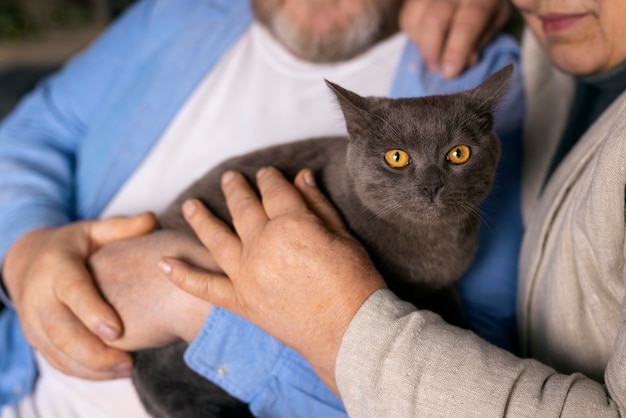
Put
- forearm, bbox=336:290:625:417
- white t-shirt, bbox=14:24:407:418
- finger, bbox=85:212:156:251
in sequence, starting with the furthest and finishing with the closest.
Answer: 1. white t-shirt, bbox=14:24:407:418
2. finger, bbox=85:212:156:251
3. forearm, bbox=336:290:625:417

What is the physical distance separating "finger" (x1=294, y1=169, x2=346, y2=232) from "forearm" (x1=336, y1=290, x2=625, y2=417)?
218 millimetres

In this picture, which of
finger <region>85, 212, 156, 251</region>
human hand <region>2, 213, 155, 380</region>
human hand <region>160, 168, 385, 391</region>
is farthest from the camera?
finger <region>85, 212, 156, 251</region>

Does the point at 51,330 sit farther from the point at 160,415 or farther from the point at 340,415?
the point at 340,415

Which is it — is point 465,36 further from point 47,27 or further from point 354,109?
point 47,27

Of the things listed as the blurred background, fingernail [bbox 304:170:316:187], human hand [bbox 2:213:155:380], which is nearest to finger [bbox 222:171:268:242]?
fingernail [bbox 304:170:316:187]

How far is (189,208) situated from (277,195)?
21 centimetres

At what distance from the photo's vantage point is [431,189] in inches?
38.7

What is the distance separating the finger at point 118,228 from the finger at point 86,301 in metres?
0.11

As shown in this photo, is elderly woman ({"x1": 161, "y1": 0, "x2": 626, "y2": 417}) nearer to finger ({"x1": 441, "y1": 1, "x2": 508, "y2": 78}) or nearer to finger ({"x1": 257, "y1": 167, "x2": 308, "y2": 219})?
finger ({"x1": 257, "y1": 167, "x2": 308, "y2": 219})

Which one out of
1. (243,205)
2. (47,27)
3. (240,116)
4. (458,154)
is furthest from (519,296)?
(47,27)

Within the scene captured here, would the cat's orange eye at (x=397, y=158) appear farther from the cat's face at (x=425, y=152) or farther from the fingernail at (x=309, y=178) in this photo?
the fingernail at (x=309, y=178)

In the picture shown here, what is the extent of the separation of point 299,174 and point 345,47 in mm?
533

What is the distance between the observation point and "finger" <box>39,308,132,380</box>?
118 cm

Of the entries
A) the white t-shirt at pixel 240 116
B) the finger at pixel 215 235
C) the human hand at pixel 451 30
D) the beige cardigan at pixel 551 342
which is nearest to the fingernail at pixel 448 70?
the human hand at pixel 451 30
